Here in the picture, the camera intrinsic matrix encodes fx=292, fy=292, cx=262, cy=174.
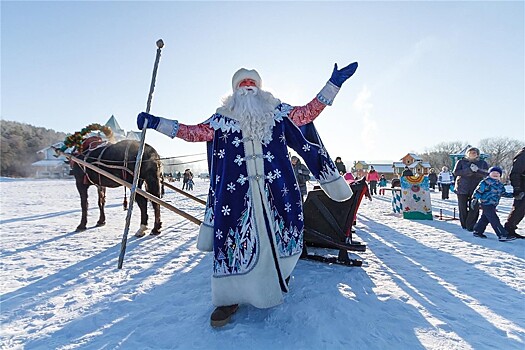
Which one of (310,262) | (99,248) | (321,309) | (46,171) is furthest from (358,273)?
(46,171)

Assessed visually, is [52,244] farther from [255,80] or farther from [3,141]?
[3,141]

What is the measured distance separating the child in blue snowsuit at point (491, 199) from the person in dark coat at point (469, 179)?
0.62 m

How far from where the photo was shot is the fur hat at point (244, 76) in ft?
8.75

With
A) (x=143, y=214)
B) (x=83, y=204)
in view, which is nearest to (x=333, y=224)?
(x=143, y=214)

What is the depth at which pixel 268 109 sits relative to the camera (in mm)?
2508

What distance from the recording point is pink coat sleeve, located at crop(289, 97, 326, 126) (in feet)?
8.54

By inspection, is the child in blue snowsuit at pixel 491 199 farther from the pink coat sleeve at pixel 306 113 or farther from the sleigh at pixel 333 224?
Answer: the pink coat sleeve at pixel 306 113

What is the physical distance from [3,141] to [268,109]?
7176cm

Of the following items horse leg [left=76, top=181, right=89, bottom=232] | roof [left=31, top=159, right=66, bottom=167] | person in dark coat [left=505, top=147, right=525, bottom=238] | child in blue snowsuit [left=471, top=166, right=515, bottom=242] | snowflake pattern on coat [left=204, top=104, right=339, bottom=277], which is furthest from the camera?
roof [left=31, top=159, right=66, bottom=167]

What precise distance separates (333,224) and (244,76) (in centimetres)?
222

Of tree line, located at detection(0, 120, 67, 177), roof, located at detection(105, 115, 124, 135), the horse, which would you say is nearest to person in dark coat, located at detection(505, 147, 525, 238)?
the horse

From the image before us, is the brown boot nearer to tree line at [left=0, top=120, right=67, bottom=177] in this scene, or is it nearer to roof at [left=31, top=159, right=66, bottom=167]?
tree line at [left=0, top=120, right=67, bottom=177]

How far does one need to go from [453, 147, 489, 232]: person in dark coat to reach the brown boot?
5840 millimetres

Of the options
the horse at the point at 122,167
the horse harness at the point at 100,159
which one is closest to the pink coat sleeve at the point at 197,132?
the horse at the point at 122,167
